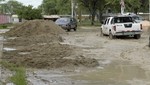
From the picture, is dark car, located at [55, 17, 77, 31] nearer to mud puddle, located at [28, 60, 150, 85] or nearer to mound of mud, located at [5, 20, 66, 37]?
mound of mud, located at [5, 20, 66, 37]

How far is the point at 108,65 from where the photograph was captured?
14836 mm

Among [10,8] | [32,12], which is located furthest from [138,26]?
[10,8]

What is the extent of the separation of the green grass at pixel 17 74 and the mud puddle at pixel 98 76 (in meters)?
0.24

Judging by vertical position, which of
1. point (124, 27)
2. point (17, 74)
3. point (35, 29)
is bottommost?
point (17, 74)

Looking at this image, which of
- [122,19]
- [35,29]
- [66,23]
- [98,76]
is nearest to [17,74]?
[98,76]

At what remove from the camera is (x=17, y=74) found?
11953 mm

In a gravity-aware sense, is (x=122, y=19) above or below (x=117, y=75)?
above

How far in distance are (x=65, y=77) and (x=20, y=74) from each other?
1.29 m

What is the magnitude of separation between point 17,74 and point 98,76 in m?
2.35

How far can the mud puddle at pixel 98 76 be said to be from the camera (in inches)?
438

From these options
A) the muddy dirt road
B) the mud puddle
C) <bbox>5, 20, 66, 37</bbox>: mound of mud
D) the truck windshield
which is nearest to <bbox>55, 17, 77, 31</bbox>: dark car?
<bbox>5, 20, 66, 37</bbox>: mound of mud

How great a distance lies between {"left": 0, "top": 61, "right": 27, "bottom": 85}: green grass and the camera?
1063cm

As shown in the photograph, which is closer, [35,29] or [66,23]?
[35,29]

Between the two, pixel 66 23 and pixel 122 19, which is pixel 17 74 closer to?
pixel 122 19
